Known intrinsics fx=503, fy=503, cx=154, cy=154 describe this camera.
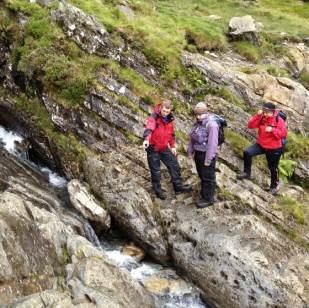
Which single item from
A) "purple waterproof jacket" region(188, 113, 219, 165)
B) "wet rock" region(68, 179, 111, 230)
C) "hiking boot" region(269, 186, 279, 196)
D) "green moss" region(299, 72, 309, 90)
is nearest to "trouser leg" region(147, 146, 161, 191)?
"purple waterproof jacket" region(188, 113, 219, 165)

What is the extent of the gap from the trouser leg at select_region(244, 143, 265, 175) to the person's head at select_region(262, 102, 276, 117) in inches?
56.8

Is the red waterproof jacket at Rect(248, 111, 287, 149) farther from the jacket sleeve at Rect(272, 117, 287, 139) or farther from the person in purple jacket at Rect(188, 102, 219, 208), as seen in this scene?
the person in purple jacket at Rect(188, 102, 219, 208)

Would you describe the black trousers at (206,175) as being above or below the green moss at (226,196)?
above

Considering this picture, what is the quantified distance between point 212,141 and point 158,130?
1959mm

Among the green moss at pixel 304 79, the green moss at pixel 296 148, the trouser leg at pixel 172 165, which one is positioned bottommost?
the green moss at pixel 296 148

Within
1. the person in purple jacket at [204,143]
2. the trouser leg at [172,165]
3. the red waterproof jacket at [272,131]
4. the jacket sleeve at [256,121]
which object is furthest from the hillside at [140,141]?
the jacket sleeve at [256,121]

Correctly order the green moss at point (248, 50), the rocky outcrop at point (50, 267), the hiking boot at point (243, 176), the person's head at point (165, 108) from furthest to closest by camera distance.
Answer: the green moss at point (248, 50) → the hiking boot at point (243, 176) → the person's head at point (165, 108) → the rocky outcrop at point (50, 267)

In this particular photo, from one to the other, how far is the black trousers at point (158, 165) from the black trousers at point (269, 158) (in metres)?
2.81

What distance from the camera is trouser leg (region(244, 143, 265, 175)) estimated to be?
1860cm

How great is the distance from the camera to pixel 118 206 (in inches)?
732

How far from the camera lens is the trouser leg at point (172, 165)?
1770cm

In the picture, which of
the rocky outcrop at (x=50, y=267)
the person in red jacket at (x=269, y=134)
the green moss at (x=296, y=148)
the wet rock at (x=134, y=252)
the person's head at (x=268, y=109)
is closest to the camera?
the rocky outcrop at (x=50, y=267)

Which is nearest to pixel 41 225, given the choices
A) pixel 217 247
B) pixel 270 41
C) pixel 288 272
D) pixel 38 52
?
pixel 217 247

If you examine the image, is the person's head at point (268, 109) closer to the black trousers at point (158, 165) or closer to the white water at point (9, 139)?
the black trousers at point (158, 165)
